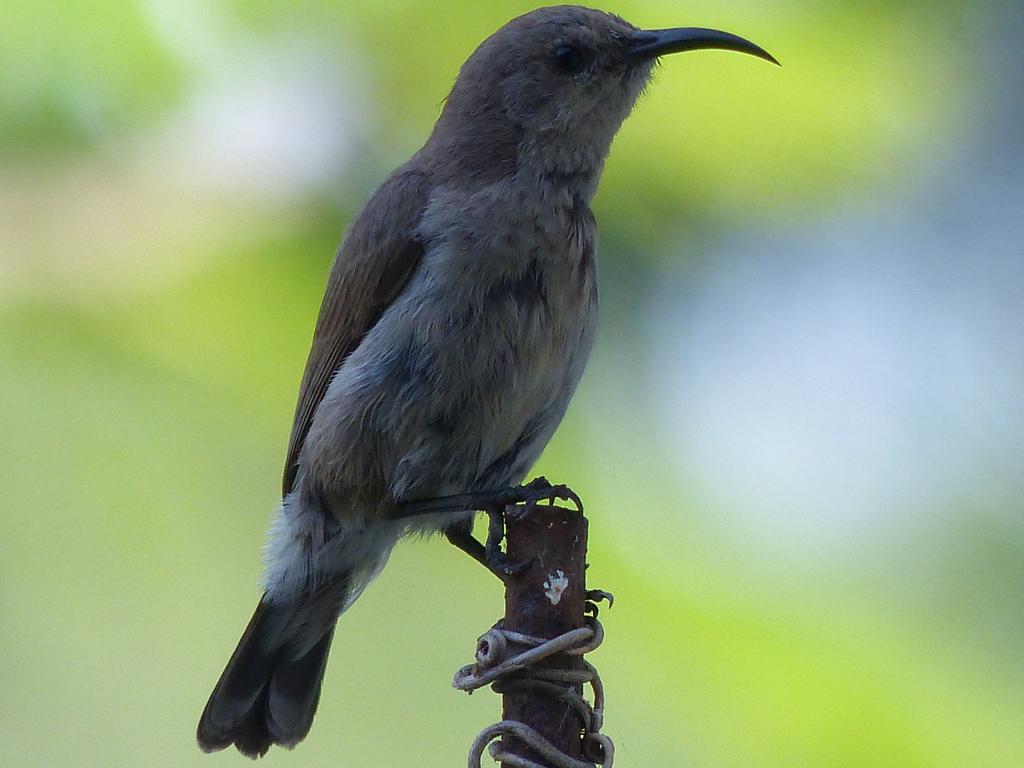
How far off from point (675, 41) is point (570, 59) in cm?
29

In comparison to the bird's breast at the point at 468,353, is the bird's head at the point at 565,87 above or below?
above

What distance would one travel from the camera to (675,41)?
11.6 feet

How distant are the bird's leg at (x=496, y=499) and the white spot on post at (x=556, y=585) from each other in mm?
172

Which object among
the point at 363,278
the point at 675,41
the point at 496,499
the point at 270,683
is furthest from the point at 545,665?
the point at 675,41

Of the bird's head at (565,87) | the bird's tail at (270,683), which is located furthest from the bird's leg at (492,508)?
the bird's head at (565,87)

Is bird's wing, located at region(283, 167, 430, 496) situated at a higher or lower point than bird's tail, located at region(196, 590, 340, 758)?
higher

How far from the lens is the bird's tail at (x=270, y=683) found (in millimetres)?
3615

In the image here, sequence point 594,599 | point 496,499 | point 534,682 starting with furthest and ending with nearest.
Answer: point 496,499 → point 594,599 → point 534,682

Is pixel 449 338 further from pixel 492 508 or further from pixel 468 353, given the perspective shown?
pixel 492 508

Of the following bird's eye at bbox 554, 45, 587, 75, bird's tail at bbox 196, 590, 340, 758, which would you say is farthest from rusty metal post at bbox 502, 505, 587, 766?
bird's eye at bbox 554, 45, 587, 75

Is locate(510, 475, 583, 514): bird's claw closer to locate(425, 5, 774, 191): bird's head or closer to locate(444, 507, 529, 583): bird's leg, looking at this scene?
locate(444, 507, 529, 583): bird's leg

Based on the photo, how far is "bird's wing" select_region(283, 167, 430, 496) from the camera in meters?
3.40

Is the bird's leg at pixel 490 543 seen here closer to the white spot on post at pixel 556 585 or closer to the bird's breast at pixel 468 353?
the white spot on post at pixel 556 585

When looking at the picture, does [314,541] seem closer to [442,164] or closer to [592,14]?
[442,164]
